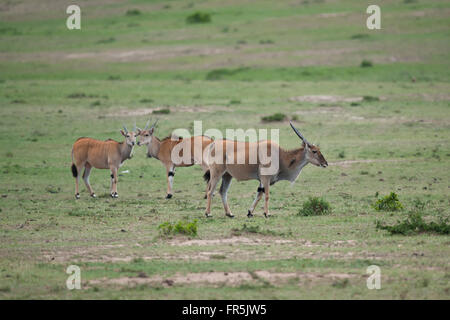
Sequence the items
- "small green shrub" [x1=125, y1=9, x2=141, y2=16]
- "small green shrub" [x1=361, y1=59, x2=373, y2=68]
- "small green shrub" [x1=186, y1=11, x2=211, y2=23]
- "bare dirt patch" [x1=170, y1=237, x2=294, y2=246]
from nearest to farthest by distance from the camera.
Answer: "bare dirt patch" [x1=170, y1=237, x2=294, y2=246] < "small green shrub" [x1=361, y1=59, x2=373, y2=68] < "small green shrub" [x1=186, y1=11, x2=211, y2=23] < "small green shrub" [x1=125, y1=9, x2=141, y2=16]

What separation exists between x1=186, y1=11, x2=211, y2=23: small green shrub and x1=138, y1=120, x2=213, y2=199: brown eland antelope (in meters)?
24.9

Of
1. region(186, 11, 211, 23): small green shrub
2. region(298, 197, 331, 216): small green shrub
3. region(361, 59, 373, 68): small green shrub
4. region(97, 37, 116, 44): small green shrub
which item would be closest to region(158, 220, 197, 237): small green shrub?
region(298, 197, 331, 216): small green shrub

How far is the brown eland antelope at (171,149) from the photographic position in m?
14.8

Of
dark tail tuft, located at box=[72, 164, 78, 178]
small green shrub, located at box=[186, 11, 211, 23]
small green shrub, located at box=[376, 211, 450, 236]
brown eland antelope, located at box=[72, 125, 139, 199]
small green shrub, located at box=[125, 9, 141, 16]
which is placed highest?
small green shrub, located at box=[125, 9, 141, 16]

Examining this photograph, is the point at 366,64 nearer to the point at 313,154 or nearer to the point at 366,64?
the point at 366,64

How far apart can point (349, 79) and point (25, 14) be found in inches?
844

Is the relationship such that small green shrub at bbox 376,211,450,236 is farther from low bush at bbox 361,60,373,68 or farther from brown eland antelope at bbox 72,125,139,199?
low bush at bbox 361,60,373,68

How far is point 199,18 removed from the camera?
130ft

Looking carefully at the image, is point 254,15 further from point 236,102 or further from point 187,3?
point 236,102

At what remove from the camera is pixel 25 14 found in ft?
139

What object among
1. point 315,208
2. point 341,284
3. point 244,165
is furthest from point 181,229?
point 341,284

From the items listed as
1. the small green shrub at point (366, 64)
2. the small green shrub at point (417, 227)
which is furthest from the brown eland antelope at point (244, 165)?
the small green shrub at point (366, 64)

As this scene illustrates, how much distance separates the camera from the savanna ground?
8734 mm

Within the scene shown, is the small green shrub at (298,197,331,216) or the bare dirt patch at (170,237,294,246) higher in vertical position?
the small green shrub at (298,197,331,216)
